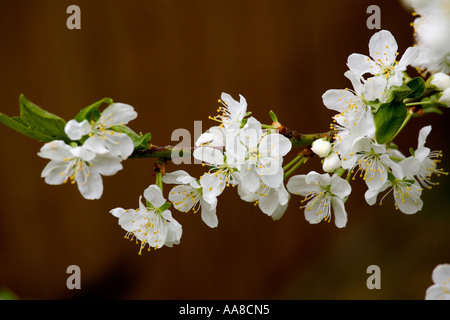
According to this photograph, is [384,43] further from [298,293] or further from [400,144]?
[298,293]

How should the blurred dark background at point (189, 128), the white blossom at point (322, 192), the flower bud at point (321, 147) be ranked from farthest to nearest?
the blurred dark background at point (189, 128) → the white blossom at point (322, 192) → the flower bud at point (321, 147)

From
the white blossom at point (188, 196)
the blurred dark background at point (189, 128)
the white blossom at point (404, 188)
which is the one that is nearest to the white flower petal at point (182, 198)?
the white blossom at point (188, 196)

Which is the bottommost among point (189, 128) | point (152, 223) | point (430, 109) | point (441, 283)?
point (441, 283)

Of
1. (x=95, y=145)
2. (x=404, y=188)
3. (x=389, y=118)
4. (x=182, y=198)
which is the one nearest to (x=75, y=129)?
(x=95, y=145)

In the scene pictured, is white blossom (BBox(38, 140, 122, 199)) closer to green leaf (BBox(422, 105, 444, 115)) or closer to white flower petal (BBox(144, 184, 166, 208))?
white flower petal (BBox(144, 184, 166, 208))

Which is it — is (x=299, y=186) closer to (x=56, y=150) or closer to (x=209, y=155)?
(x=209, y=155)

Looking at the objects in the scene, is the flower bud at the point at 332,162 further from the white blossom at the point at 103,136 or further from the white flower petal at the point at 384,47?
the white blossom at the point at 103,136

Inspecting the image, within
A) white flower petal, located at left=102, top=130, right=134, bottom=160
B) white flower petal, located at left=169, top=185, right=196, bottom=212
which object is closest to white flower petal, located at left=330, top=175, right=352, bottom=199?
white flower petal, located at left=169, top=185, right=196, bottom=212
